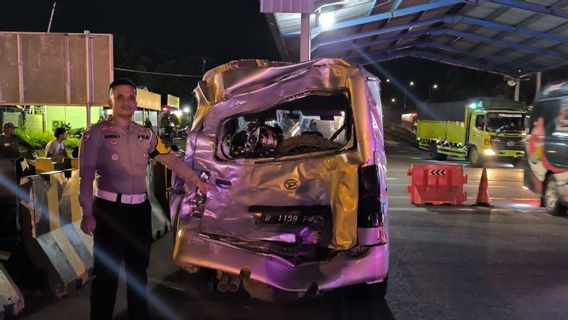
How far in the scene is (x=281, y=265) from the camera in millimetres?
4660

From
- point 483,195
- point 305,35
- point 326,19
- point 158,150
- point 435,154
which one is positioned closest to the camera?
point 158,150

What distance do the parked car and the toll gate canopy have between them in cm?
612

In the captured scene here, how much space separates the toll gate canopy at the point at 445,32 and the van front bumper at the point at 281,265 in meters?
9.76

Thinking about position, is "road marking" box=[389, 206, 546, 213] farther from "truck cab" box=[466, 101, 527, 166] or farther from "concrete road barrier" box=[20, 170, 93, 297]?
"truck cab" box=[466, 101, 527, 166]

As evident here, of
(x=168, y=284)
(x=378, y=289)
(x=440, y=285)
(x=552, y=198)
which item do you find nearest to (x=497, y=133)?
(x=552, y=198)

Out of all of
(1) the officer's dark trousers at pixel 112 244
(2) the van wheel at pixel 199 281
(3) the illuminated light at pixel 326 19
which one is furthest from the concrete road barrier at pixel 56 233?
(3) the illuminated light at pixel 326 19

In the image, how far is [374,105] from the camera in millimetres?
5148

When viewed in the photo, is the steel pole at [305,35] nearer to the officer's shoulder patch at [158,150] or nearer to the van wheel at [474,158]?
the officer's shoulder patch at [158,150]

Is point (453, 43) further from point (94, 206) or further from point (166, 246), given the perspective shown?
point (94, 206)

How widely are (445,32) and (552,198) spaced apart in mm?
16527

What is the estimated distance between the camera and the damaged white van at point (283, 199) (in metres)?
4.68

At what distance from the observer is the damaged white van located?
184 inches

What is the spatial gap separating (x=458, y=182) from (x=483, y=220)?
69.7 inches

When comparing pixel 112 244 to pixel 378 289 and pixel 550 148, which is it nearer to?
pixel 378 289
